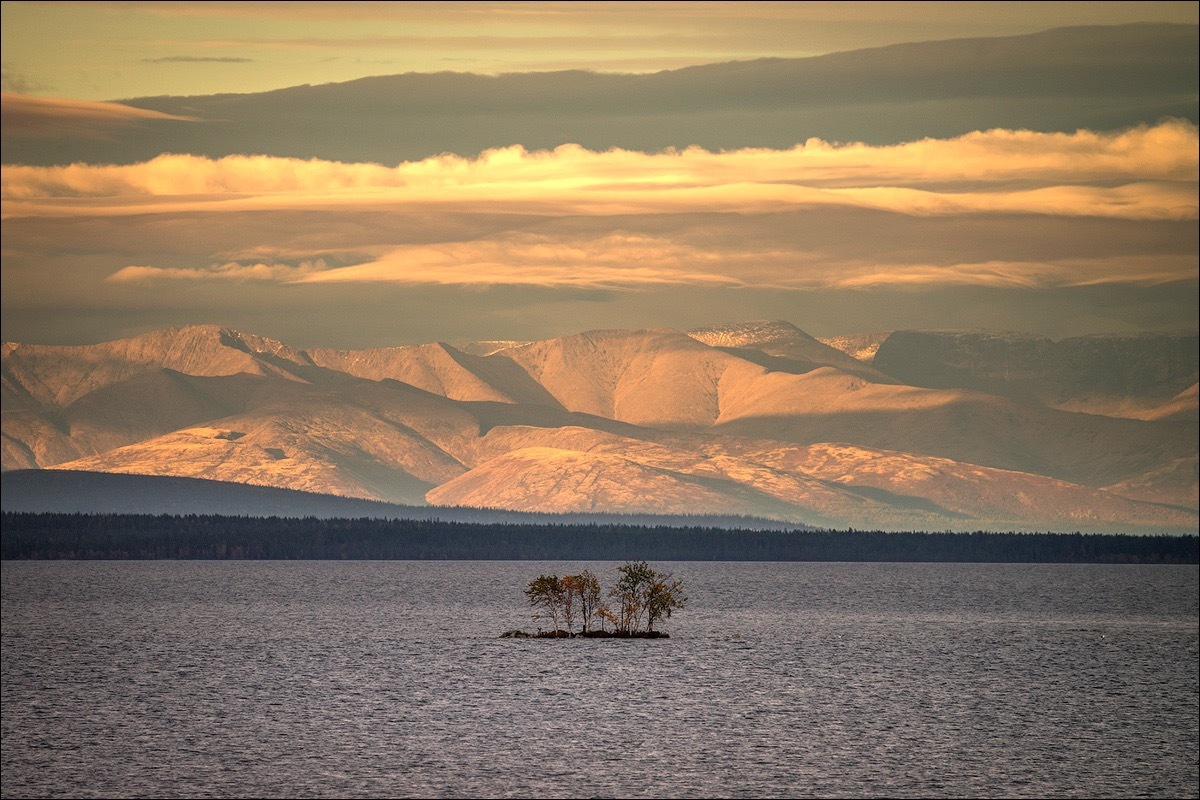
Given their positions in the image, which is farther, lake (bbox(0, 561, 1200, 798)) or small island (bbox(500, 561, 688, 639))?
small island (bbox(500, 561, 688, 639))

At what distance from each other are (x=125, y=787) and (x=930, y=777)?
135 ft

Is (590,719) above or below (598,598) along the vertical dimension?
below

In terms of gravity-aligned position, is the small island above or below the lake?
above

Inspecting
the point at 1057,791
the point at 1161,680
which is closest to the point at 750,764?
the point at 1057,791

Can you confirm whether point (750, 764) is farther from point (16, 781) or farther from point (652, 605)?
point (652, 605)

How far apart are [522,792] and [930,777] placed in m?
21.9

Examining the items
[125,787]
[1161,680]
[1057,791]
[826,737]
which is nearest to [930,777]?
[1057,791]

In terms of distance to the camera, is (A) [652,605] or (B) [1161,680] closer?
(B) [1161,680]

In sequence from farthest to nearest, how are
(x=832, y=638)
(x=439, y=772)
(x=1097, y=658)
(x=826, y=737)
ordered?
(x=832, y=638), (x=1097, y=658), (x=826, y=737), (x=439, y=772)

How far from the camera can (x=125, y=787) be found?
8394cm

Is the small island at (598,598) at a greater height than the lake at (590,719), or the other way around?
the small island at (598,598)

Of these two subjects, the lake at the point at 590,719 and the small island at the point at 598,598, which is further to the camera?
the small island at the point at 598,598

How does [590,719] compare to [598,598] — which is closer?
[590,719]

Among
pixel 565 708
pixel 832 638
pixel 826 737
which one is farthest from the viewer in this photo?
pixel 832 638
